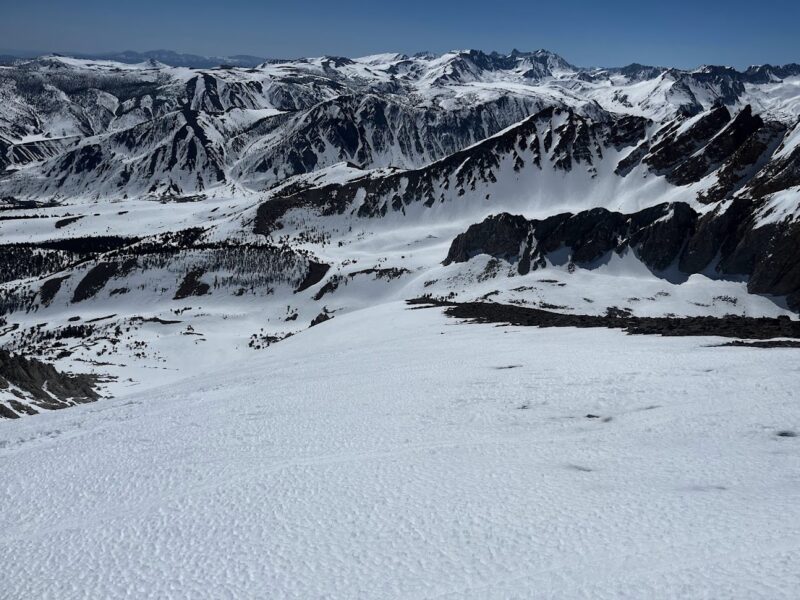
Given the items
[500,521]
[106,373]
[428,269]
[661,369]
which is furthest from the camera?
[428,269]

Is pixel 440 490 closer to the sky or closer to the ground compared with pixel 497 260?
Answer: closer to the ground

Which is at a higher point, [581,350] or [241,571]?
[581,350]

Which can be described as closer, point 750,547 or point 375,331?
point 750,547

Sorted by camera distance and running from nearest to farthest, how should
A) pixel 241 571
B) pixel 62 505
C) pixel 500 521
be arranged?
pixel 241 571
pixel 500 521
pixel 62 505

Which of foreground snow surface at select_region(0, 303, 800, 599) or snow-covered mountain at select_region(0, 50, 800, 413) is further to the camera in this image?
snow-covered mountain at select_region(0, 50, 800, 413)

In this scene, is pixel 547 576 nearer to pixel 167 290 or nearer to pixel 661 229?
pixel 661 229

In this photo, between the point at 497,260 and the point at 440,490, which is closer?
the point at 440,490

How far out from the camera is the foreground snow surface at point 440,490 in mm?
8148

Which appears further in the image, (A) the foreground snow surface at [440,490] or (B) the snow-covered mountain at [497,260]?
(B) the snow-covered mountain at [497,260]

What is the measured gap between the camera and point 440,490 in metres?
11.0

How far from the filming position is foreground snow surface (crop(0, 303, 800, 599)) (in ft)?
26.7

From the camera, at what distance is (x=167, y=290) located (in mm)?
144625

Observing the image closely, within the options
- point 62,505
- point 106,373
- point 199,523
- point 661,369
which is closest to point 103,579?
point 199,523

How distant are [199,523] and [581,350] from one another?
18.5 metres
